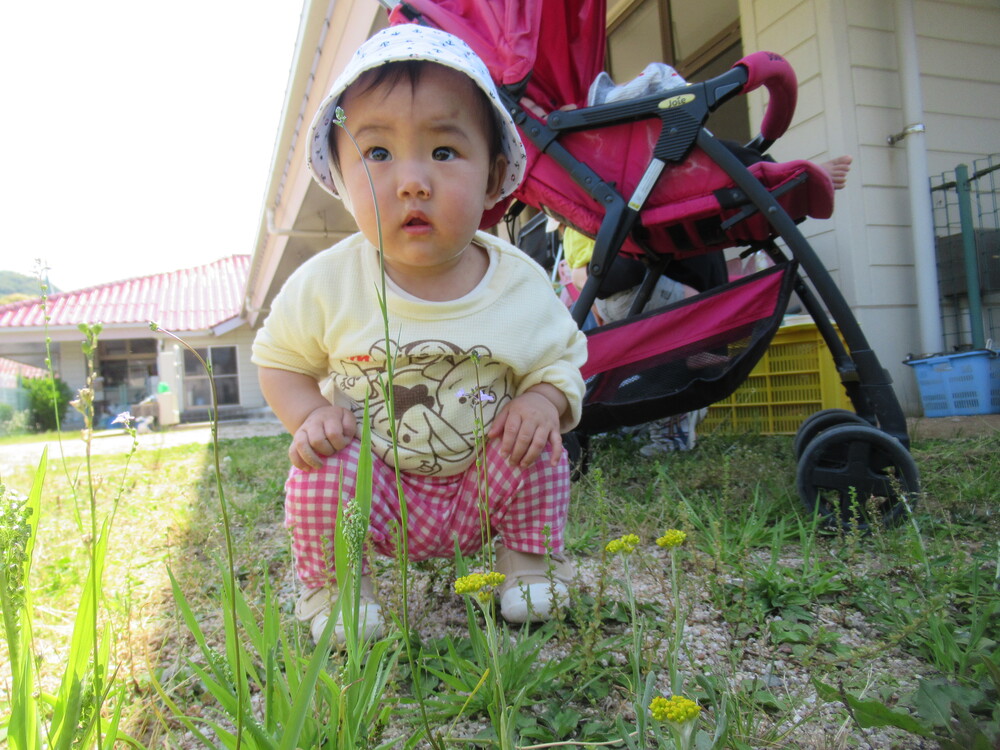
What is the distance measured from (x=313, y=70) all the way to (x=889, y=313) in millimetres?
4545

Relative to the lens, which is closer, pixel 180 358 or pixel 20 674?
pixel 20 674

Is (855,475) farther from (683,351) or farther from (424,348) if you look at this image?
(424,348)

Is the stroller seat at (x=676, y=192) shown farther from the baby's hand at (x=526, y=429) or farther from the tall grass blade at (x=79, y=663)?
the tall grass blade at (x=79, y=663)

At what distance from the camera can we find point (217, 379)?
54.3ft

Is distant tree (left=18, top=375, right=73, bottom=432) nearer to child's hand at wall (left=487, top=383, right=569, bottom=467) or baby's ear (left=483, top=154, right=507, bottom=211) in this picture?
baby's ear (left=483, top=154, right=507, bottom=211)

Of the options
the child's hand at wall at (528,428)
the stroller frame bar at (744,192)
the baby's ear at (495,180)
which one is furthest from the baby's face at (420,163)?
the stroller frame bar at (744,192)

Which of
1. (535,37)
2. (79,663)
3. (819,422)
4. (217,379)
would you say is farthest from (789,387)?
(217,379)

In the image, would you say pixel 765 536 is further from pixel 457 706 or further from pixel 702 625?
pixel 457 706

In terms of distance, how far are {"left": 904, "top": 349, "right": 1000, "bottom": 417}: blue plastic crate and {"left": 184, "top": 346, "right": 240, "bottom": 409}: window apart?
639 inches

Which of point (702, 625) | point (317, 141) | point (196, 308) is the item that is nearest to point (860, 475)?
point (702, 625)

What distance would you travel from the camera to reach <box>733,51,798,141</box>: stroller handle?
70.5 inches

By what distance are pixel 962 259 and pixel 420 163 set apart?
3882 mm

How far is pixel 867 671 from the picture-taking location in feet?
2.90

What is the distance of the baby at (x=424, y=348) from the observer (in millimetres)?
1148
